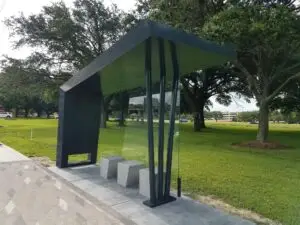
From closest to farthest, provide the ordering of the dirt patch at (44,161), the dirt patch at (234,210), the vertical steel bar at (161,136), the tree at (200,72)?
1. the dirt patch at (234,210)
2. the vertical steel bar at (161,136)
3. the dirt patch at (44,161)
4. the tree at (200,72)

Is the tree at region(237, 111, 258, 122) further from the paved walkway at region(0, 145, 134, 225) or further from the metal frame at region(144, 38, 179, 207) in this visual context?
the paved walkway at region(0, 145, 134, 225)

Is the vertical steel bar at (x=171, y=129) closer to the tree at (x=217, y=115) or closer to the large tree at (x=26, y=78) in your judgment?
the large tree at (x=26, y=78)

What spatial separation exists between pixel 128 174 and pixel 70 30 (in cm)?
1674

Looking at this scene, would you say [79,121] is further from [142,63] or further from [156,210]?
[156,210]

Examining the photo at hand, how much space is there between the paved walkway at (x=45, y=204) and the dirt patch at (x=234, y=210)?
160 cm

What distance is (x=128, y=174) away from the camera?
5.25 meters

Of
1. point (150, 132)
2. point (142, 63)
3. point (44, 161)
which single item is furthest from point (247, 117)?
point (150, 132)

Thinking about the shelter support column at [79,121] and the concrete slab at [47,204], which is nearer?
the concrete slab at [47,204]

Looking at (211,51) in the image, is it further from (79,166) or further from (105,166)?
(79,166)

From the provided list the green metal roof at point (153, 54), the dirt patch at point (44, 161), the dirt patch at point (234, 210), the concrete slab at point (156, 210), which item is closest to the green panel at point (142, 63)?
the green metal roof at point (153, 54)

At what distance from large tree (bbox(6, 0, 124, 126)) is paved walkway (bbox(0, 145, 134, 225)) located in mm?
15572

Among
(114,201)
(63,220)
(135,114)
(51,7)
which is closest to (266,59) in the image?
(135,114)

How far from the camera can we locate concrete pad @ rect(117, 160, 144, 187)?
527 centimetres

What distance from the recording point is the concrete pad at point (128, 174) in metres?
5.27
